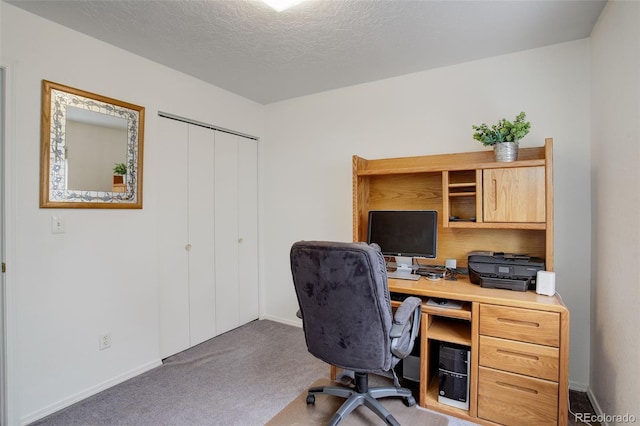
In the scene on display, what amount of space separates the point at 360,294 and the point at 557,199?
5.72 feet

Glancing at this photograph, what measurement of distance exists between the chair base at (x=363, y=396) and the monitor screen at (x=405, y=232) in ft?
3.12

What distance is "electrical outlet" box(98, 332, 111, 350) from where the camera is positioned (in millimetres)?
2277

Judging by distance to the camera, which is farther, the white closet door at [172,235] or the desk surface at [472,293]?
the white closet door at [172,235]

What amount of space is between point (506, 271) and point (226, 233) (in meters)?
2.56

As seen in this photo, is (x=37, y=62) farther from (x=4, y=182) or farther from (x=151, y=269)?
(x=151, y=269)

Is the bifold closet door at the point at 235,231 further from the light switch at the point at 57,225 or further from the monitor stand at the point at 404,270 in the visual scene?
the monitor stand at the point at 404,270

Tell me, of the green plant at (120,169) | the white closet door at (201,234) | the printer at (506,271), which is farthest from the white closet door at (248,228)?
the printer at (506,271)

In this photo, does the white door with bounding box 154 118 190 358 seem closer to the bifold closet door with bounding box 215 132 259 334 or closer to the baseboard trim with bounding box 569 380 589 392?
the bifold closet door with bounding box 215 132 259 334

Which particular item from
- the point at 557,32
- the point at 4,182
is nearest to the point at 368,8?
the point at 557,32

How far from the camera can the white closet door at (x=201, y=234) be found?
2.99 metres

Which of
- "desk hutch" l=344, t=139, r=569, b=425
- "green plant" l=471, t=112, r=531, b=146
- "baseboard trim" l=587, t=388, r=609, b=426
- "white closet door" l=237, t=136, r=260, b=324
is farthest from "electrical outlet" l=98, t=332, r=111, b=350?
"baseboard trim" l=587, t=388, r=609, b=426

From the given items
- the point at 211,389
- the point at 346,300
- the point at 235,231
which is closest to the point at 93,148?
the point at 235,231

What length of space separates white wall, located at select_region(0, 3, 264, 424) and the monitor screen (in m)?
1.87

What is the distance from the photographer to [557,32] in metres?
2.14
